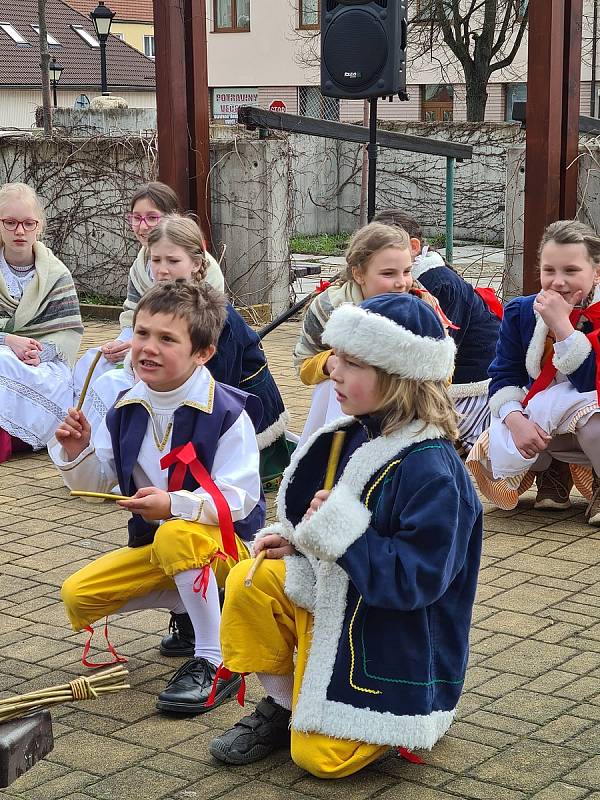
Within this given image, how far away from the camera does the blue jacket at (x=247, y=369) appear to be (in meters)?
5.71

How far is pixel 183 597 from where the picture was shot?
3.85m

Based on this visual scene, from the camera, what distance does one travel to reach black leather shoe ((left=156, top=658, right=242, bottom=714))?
377 centimetres

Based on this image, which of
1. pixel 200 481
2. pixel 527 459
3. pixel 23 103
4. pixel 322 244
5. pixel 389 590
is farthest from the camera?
pixel 23 103

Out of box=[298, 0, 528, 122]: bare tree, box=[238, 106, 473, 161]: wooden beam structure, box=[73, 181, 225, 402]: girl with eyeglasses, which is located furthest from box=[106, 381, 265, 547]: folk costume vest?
box=[298, 0, 528, 122]: bare tree

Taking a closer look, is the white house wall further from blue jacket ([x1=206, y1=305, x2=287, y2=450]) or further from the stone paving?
the stone paving

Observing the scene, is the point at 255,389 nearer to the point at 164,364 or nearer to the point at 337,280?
the point at 337,280

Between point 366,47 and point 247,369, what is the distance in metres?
2.81

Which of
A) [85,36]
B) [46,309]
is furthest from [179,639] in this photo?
[85,36]

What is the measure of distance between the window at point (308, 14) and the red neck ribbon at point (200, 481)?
39.4 m

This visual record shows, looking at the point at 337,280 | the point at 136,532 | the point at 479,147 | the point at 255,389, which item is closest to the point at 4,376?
the point at 255,389

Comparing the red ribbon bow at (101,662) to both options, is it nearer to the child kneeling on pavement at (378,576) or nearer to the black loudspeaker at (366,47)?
the child kneeling on pavement at (378,576)

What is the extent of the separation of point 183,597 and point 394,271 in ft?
6.45

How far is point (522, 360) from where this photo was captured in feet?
19.3

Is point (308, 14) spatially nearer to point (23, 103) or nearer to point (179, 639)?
point (23, 103)
